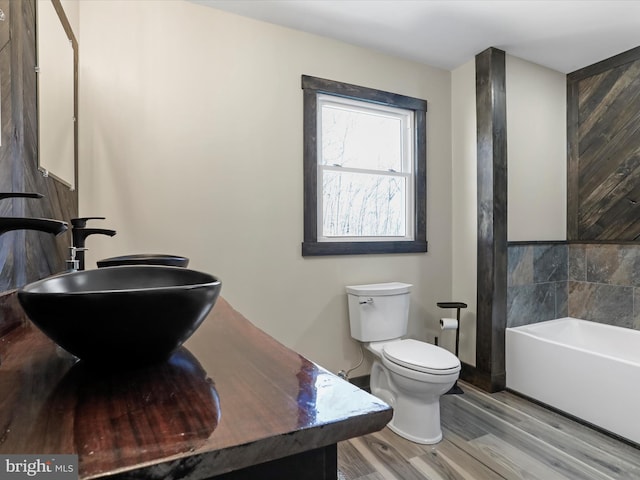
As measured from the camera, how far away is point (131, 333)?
55 cm


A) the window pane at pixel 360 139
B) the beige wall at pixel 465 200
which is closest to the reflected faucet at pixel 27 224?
the window pane at pixel 360 139

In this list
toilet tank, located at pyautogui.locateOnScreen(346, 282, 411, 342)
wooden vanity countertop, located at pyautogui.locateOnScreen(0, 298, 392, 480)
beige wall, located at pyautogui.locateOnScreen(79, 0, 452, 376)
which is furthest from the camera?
toilet tank, located at pyautogui.locateOnScreen(346, 282, 411, 342)

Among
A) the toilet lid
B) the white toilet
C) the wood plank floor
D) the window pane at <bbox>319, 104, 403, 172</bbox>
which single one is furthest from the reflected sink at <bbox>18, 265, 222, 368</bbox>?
the window pane at <bbox>319, 104, 403, 172</bbox>

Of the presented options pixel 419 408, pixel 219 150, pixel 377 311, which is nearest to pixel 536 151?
pixel 377 311

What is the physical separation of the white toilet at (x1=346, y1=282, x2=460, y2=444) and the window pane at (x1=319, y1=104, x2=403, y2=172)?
959 millimetres

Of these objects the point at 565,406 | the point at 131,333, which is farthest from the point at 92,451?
the point at 565,406

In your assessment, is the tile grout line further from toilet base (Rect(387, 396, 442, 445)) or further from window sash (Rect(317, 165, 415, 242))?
window sash (Rect(317, 165, 415, 242))

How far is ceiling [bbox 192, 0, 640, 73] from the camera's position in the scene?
2.19 m

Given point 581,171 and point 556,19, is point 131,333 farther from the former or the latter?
point 581,171

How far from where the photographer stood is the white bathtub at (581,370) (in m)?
2.05

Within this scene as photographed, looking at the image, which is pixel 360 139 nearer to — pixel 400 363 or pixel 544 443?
pixel 400 363

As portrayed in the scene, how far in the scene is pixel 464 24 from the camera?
239 centimetres

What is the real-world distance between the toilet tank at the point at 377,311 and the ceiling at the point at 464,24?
1.78 meters

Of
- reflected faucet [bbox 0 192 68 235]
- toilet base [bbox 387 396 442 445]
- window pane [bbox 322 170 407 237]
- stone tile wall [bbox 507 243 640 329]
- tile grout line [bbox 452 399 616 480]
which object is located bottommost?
tile grout line [bbox 452 399 616 480]
